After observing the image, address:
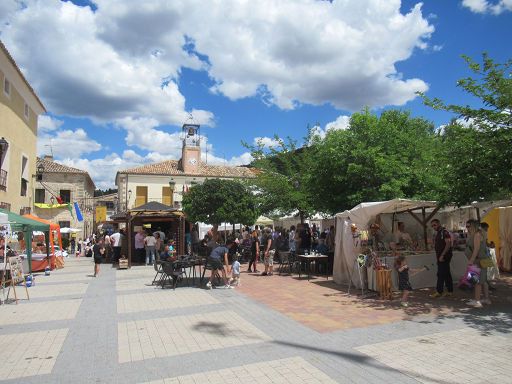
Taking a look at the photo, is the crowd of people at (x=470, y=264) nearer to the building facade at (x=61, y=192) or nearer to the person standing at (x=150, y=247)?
the person standing at (x=150, y=247)

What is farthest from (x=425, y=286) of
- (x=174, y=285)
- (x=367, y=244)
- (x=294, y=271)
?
(x=174, y=285)

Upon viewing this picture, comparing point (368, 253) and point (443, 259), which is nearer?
point (443, 259)

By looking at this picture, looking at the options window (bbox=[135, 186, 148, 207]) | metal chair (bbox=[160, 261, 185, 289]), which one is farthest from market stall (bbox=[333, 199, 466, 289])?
window (bbox=[135, 186, 148, 207])

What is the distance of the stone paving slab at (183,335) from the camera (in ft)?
17.5

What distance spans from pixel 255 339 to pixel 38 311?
504 cm

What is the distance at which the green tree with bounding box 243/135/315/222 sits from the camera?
58.4 feet

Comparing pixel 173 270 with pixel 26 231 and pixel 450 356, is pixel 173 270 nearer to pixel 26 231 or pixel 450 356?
pixel 26 231

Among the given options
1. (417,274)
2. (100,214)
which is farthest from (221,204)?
(100,214)

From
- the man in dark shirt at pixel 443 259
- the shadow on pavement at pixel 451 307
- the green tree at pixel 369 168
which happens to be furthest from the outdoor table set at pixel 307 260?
the man in dark shirt at pixel 443 259

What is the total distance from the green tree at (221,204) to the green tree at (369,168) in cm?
375

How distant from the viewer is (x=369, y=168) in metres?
11.7

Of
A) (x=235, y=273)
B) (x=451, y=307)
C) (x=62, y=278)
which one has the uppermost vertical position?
(x=235, y=273)

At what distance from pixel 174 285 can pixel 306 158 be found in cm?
1029

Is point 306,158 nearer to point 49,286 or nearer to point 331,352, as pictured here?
point 49,286
